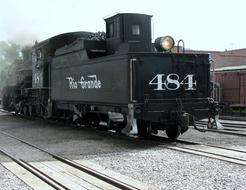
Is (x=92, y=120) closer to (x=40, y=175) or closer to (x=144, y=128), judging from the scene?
(x=144, y=128)

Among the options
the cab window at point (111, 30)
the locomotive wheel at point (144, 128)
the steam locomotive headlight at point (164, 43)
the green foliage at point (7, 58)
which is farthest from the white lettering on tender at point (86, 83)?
the green foliage at point (7, 58)

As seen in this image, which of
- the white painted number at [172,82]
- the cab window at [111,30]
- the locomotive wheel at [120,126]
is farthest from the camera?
the cab window at [111,30]

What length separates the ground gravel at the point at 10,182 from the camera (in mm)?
6355

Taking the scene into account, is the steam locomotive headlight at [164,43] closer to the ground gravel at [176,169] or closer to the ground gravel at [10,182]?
the ground gravel at [176,169]

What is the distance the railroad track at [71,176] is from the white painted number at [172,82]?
3234 millimetres

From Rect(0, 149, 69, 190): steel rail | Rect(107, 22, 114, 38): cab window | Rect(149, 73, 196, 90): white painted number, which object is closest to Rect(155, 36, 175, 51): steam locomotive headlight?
Rect(149, 73, 196, 90): white painted number

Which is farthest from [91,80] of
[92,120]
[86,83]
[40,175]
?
[40,175]

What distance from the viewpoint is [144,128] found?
38.5 feet

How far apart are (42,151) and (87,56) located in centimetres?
393

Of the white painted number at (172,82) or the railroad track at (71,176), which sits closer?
the railroad track at (71,176)

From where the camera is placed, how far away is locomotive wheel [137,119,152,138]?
11502 millimetres

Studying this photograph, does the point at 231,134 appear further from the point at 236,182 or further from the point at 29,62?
the point at 29,62

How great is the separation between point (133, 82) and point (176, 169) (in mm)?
3492

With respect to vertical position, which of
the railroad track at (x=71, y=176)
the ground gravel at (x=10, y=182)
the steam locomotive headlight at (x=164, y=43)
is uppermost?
the steam locomotive headlight at (x=164, y=43)
